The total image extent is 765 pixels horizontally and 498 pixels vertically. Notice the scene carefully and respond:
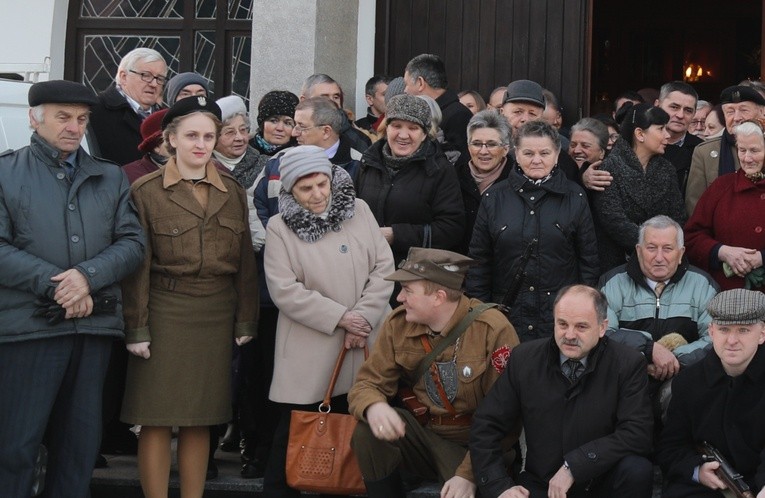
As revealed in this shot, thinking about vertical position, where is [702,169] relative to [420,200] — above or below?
above

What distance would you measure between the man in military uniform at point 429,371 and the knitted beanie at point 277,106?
184 cm

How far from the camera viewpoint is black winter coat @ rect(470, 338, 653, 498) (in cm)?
547

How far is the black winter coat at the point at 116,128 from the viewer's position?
7.23 m

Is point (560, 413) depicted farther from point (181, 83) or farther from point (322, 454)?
point (181, 83)

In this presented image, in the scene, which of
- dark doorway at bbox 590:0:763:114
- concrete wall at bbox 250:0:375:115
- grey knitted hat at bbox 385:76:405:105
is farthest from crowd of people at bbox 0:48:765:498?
dark doorway at bbox 590:0:763:114

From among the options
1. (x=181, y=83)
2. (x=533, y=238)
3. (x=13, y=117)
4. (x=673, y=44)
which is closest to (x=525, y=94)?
(x=533, y=238)

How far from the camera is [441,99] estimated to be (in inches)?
311

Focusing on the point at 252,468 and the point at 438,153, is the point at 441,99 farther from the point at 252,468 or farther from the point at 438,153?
the point at 252,468

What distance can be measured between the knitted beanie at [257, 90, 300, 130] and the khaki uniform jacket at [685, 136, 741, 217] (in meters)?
2.34

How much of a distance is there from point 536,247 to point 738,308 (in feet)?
4.56

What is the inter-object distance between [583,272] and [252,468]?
202 centimetres

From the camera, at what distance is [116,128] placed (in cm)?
728

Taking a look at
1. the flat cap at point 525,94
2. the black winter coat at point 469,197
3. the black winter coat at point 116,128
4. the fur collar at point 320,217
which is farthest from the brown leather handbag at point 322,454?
the flat cap at point 525,94

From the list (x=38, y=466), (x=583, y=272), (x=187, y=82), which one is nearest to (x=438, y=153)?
(x=583, y=272)
